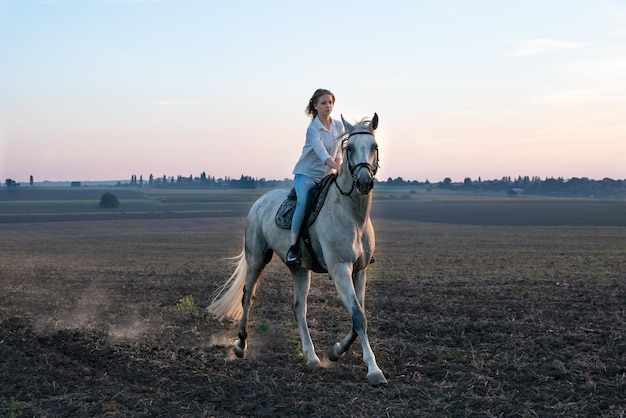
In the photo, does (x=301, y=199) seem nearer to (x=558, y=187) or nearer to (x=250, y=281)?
(x=250, y=281)

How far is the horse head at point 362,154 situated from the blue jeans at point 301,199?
89cm

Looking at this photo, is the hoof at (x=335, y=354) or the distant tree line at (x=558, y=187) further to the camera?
the distant tree line at (x=558, y=187)

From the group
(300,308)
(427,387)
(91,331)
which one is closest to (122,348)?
(91,331)

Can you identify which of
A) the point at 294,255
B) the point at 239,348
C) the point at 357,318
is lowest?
the point at 239,348

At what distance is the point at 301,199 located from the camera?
7.73 meters

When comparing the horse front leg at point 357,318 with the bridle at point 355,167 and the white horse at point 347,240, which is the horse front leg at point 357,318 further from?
the bridle at point 355,167

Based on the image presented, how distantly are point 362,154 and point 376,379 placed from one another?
2.34 metres

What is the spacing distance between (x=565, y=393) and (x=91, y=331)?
6813 millimetres

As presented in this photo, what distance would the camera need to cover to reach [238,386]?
6715mm

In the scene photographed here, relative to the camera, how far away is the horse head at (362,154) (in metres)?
6.49

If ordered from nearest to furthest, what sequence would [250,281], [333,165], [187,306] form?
[333,165] < [250,281] < [187,306]

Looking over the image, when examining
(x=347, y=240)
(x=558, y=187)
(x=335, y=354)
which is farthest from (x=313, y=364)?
(x=558, y=187)

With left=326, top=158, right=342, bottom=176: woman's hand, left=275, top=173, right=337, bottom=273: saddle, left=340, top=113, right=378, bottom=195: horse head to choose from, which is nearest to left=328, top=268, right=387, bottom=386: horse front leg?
left=275, top=173, right=337, bottom=273: saddle

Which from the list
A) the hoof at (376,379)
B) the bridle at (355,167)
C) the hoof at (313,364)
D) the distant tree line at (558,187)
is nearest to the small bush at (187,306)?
the hoof at (313,364)
